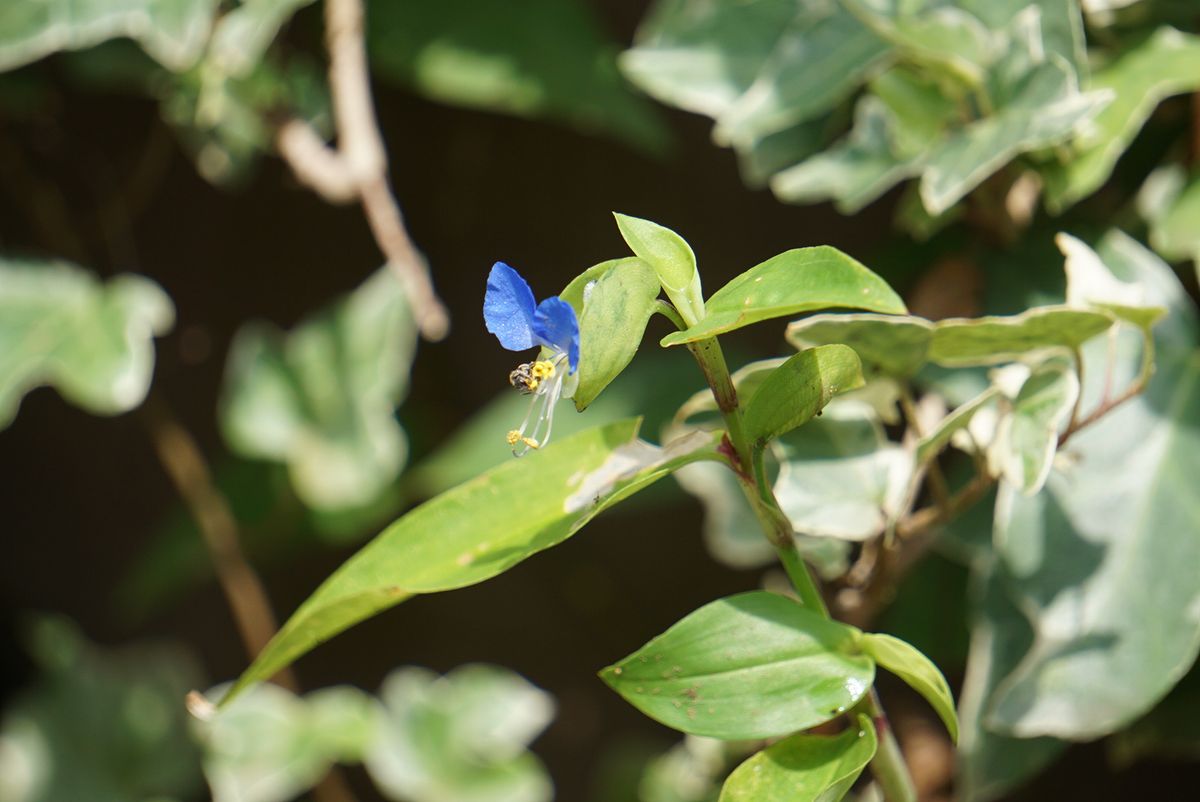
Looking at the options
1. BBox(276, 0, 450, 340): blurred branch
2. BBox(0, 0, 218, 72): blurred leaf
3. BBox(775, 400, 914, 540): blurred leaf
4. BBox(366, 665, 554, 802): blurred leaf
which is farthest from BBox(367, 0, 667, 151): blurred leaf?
BBox(366, 665, 554, 802): blurred leaf

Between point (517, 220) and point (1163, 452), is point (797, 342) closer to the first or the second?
point (1163, 452)

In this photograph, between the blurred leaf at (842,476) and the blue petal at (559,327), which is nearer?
the blue petal at (559,327)

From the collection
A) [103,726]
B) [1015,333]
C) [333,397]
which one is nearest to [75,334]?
[333,397]

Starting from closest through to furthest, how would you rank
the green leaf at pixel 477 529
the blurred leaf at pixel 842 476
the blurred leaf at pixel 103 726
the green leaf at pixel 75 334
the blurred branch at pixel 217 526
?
the green leaf at pixel 477 529
the blurred leaf at pixel 842 476
the green leaf at pixel 75 334
the blurred branch at pixel 217 526
the blurred leaf at pixel 103 726

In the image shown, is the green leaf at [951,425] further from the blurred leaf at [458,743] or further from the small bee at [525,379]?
the blurred leaf at [458,743]

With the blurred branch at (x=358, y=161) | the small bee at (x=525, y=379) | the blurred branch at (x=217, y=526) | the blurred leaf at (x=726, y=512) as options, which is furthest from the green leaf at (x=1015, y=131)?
the blurred branch at (x=217, y=526)
